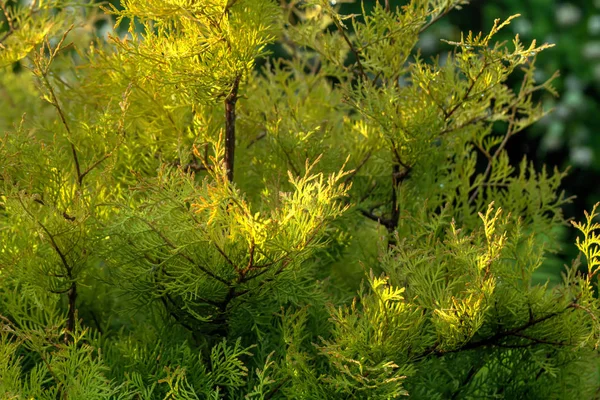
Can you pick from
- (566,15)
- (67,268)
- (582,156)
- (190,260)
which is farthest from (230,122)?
(566,15)

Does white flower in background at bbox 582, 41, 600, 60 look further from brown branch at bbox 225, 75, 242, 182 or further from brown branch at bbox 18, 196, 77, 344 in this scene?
brown branch at bbox 18, 196, 77, 344

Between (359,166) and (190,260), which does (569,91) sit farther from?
(190,260)

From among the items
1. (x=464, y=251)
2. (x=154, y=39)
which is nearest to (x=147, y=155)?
(x=154, y=39)

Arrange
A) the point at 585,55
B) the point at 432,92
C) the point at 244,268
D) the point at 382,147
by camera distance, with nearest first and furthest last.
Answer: the point at 244,268
the point at 432,92
the point at 382,147
the point at 585,55

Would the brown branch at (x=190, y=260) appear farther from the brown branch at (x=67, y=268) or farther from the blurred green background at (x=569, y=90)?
the blurred green background at (x=569, y=90)

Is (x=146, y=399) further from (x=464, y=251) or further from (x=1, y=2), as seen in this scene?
(x=1, y=2)

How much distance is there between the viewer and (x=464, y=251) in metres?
1.60

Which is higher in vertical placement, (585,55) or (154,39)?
(154,39)

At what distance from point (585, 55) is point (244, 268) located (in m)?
4.42

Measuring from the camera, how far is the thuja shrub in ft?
5.09

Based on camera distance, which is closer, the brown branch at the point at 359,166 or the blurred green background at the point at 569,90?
the brown branch at the point at 359,166

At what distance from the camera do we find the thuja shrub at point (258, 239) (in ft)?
5.09

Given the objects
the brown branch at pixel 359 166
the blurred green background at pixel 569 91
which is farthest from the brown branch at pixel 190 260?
the blurred green background at pixel 569 91

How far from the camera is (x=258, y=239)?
4.90ft
